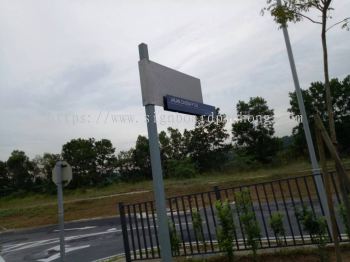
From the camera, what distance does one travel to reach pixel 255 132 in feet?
140

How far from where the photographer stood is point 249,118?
43219 millimetres

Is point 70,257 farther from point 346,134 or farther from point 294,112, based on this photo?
point 346,134

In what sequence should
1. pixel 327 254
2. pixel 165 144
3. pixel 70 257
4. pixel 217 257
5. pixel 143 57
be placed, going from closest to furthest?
pixel 143 57
pixel 327 254
pixel 217 257
pixel 70 257
pixel 165 144

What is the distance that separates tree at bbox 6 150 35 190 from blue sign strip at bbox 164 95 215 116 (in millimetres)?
52908

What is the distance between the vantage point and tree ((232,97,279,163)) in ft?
137

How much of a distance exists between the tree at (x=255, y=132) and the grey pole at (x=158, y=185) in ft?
128

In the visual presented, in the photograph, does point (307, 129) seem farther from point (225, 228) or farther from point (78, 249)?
point (78, 249)

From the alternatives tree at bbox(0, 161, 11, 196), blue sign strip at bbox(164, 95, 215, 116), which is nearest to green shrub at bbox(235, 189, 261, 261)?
blue sign strip at bbox(164, 95, 215, 116)

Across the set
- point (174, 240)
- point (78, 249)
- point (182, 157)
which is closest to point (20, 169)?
point (182, 157)

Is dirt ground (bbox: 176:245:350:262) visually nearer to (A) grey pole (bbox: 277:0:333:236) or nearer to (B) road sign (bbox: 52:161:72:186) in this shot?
(A) grey pole (bbox: 277:0:333:236)

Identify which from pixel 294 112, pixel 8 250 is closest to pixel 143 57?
pixel 8 250

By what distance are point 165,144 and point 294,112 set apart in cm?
1791

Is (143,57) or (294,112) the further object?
(294,112)

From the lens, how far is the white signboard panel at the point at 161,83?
3492 millimetres
